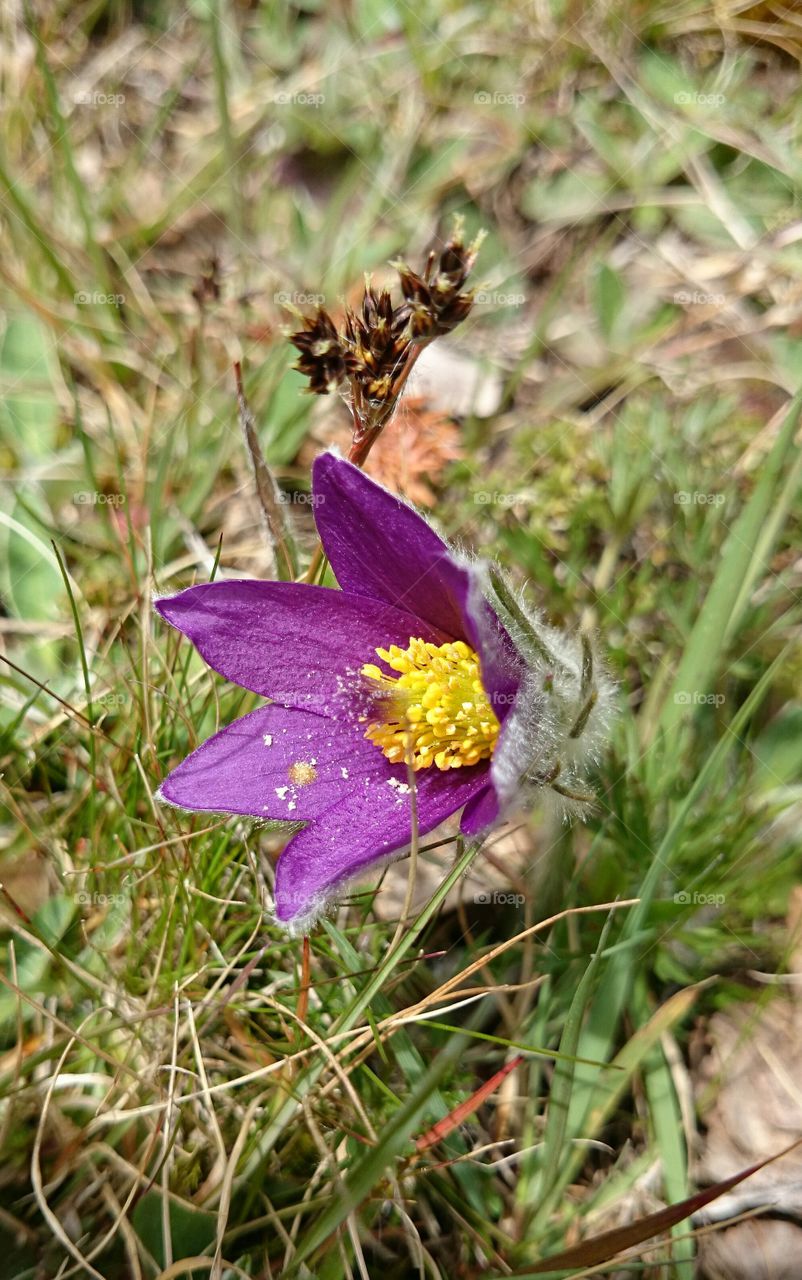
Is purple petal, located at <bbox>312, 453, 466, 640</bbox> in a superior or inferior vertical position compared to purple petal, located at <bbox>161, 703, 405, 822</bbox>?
superior

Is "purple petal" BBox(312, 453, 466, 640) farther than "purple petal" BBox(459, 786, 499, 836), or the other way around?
"purple petal" BBox(312, 453, 466, 640)

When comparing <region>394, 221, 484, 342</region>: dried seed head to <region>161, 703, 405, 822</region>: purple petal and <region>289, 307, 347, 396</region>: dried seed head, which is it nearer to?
<region>289, 307, 347, 396</region>: dried seed head

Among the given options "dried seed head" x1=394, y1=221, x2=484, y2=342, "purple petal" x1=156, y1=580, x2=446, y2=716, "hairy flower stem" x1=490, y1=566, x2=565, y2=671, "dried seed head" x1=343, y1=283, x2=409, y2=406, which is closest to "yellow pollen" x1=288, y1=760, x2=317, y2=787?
"purple petal" x1=156, y1=580, x2=446, y2=716

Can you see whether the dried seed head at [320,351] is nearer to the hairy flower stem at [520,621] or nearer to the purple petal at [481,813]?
the hairy flower stem at [520,621]

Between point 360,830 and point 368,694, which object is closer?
point 360,830

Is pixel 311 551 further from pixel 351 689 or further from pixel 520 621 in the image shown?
pixel 520 621

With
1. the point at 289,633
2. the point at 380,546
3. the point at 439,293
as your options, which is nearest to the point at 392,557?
the point at 380,546

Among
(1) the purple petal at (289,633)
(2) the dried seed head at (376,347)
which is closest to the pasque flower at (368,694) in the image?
(1) the purple petal at (289,633)

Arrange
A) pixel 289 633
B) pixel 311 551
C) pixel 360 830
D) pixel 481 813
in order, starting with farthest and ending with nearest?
pixel 311 551 → pixel 289 633 → pixel 360 830 → pixel 481 813
